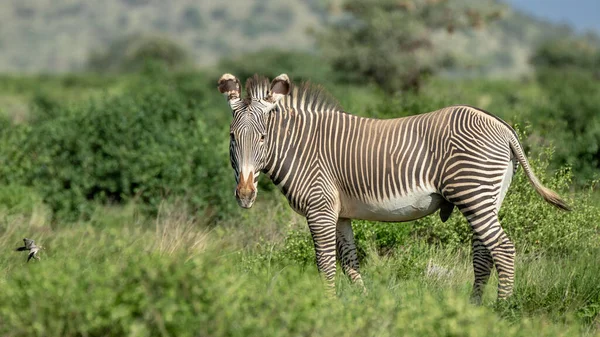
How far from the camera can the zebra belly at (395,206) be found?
7.30 m

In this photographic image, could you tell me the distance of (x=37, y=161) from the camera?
43.1 feet

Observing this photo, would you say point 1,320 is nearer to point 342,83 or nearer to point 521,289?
point 521,289

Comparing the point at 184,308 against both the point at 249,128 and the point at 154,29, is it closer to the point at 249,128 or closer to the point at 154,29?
the point at 249,128

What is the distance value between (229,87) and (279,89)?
0.46 metres

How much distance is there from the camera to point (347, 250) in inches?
309

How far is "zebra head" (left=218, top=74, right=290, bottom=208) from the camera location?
22.9 ft

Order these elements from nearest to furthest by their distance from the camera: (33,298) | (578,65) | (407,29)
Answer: (33,298), (407,29), (578,65)

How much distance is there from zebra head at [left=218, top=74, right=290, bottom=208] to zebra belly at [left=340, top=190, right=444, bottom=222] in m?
0.91

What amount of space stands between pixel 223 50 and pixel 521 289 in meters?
171

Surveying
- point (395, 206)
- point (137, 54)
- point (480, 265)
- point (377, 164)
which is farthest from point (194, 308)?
point (137, 54)

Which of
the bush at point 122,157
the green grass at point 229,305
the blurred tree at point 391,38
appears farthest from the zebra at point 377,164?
the blurred tree at point 391,38

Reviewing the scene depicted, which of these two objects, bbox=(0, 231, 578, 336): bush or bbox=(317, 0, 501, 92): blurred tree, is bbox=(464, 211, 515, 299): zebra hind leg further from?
bbox=(317, 0, 501, 92): blurred tree

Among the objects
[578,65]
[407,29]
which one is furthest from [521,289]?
[578,65]

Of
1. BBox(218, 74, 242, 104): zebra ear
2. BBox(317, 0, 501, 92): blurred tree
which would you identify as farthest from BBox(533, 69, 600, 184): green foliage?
BBox(317, 0, 501, 92): blurred tree
